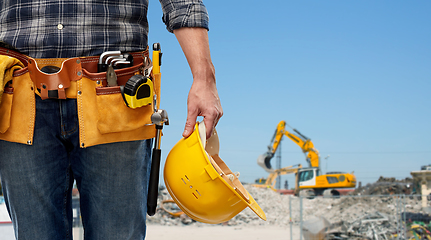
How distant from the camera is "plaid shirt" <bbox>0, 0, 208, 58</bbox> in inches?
53.6

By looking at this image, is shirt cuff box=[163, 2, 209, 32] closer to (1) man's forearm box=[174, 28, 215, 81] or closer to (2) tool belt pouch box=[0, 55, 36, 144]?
(1) man's forearm box=[174, 28, 215, 81]

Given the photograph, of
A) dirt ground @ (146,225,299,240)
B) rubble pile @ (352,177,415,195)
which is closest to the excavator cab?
rubble pile @ (352,177,415,195)

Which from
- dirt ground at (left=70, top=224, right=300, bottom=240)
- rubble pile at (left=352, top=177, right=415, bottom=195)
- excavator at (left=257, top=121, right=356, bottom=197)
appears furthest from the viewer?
excavator at (left=257, top=121, right=356, bottom=197)

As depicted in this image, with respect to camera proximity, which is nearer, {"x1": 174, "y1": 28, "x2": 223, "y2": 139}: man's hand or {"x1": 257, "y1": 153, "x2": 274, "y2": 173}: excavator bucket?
{"x1": 174, "y1": 28, "x2": 223, "y2": 139}: man's hand

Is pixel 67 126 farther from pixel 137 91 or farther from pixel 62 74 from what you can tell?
pixel 137 91

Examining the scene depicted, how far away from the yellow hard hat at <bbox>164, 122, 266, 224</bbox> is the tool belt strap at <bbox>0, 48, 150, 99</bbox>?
1.27 ft

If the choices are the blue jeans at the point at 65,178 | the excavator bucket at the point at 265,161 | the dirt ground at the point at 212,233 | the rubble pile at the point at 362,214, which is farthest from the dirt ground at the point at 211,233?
the blue jeans at the point at 65,178

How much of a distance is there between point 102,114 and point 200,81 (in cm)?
39

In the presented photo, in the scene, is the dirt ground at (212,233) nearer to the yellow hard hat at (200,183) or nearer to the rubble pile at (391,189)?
the rubble pile at (391,189)

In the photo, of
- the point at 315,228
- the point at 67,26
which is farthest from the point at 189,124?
the point at 315,228

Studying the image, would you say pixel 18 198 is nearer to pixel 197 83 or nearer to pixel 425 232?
pixel 197 83

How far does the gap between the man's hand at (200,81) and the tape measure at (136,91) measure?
0.20 m

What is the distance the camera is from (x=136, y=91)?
1.30m

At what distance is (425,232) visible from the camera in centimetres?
679
